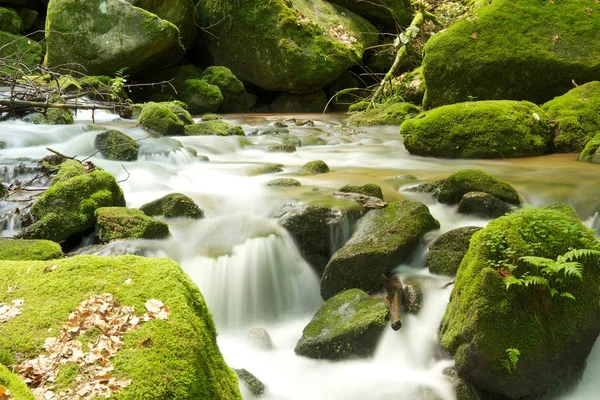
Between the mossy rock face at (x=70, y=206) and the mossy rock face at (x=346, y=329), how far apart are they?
2.91m

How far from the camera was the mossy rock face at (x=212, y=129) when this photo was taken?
11.9m

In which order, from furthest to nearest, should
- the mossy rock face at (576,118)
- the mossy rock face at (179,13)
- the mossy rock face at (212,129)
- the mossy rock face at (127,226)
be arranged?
1. the mossy rock face at (179,13)
2. the mossy rock face at (212,129)
3. the mossy rock face at (576,118)
4. the mossy rock face at (127,226)

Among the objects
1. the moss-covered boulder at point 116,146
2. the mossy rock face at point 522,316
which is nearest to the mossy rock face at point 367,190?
the mossy rock face at point 522,316

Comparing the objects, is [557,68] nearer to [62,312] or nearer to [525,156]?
[525,156]

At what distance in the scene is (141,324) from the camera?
2.71 m

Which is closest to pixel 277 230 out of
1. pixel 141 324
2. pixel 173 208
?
pixel 173 208

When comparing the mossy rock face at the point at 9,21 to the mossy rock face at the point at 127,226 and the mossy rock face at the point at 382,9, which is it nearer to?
the mossy rock face at the point at 382,9

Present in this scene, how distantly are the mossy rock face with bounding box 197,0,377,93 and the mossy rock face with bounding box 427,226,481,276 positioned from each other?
11.8 m

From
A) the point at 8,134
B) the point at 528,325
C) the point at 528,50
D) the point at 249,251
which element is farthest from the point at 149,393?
the point at 528,50

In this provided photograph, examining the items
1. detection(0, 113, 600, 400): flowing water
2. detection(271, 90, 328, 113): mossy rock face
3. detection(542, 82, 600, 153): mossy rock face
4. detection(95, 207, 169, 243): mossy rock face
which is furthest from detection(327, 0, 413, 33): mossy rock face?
detection(95, 207, 169, 243): mossy rock face

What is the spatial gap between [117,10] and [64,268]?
12.9 m

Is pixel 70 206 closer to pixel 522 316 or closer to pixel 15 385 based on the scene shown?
pixel 15 385

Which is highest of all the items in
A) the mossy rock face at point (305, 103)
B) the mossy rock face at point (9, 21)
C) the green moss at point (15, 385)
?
the green moss at point (15, 385)

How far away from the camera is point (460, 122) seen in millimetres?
9719
